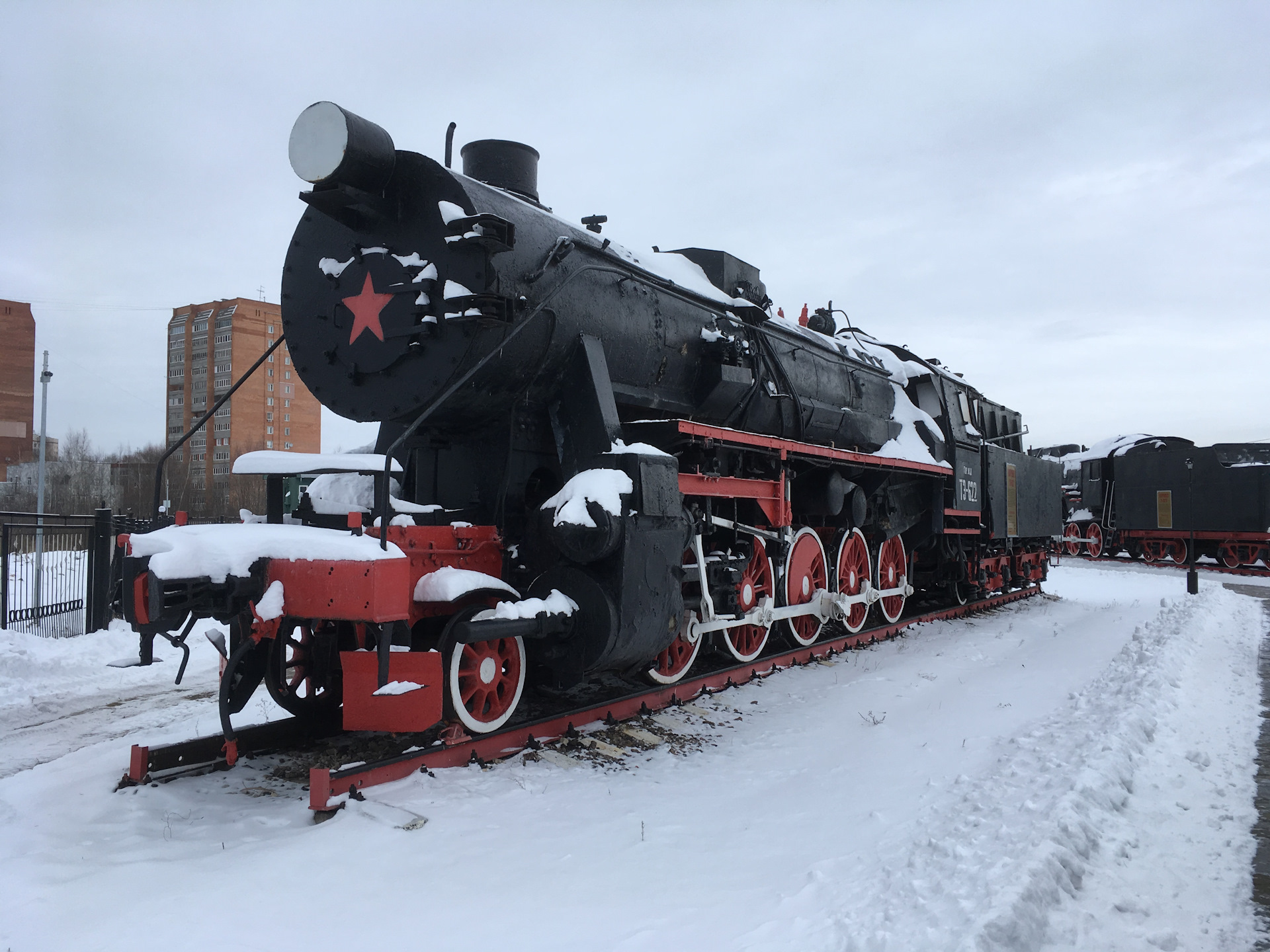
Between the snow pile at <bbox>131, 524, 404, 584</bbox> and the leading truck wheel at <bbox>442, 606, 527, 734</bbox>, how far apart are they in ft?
2.18

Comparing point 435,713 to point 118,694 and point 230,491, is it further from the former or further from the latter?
point 230,491

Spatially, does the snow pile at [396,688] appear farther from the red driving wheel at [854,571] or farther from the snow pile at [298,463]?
the red driving wheel at [854,571]

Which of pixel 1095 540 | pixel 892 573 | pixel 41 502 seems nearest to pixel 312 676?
pixel 892 573

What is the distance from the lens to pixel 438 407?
4691 millimetres

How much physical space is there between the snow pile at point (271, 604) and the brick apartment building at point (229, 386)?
29439mm

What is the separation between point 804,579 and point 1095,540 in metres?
20.9

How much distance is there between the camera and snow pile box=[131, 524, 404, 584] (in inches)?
146

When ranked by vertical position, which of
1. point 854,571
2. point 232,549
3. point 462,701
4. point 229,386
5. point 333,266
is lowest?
point 462,701

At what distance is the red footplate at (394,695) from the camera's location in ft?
13.3

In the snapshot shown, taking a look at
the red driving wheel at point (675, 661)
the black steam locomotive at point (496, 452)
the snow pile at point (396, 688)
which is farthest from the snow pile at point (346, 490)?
the red driving wheel at point (675, 661)

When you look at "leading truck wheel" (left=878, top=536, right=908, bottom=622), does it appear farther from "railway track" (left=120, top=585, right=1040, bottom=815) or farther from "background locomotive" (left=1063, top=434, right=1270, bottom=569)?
"background locomotive" (left=1063, top=434, right=1270, bottom=569)

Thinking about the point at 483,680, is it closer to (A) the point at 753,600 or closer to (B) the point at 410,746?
(B) the point at 410,746

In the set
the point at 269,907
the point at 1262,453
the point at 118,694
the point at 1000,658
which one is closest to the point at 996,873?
the point at 269,907

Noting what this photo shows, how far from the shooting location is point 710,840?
3.57 metres
